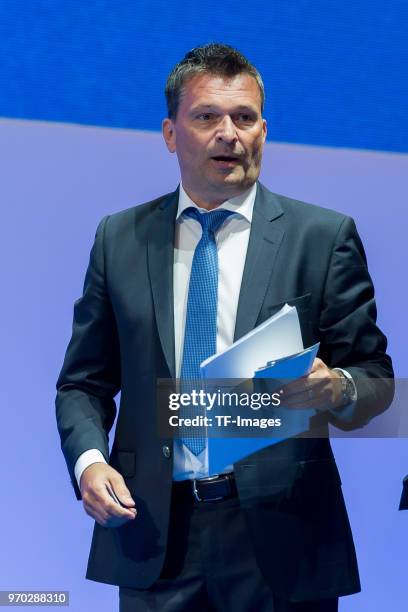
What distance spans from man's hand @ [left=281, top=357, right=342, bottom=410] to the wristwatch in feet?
0.07

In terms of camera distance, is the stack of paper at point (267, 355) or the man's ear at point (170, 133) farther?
the man's ear at point (170, 133)

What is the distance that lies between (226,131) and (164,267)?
0.29 metres

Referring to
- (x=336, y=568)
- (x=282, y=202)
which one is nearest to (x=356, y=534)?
(x=336, y=568)

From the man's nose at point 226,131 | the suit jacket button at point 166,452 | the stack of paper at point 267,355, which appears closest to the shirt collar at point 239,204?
the man's nose at point 226,131

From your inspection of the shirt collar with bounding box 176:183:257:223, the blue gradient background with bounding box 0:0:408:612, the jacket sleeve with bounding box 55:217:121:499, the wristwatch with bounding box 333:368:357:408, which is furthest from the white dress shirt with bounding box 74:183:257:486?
the blue gradient background with bounding box 0:0:408:612

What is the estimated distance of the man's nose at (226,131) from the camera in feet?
6.71

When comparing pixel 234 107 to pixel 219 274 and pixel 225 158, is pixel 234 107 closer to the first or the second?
pixel 225 158


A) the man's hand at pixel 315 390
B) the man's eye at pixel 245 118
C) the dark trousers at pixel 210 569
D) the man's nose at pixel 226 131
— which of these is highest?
the man's eye at pixel 245 118

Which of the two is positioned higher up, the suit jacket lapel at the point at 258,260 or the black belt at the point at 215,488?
the suit jacket lapel at the point at 258,260

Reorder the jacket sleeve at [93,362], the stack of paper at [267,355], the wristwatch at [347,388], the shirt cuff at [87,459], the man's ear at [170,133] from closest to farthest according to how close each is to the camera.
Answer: the stack of paper at [267,355], the wristwatch at [347,388], the shirt cuff at [87,459], the jacket sleeve at [93,362], the man's ear at [170,133]

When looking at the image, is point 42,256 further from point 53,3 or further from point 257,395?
point 257,395

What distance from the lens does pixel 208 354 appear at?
196 centimetres

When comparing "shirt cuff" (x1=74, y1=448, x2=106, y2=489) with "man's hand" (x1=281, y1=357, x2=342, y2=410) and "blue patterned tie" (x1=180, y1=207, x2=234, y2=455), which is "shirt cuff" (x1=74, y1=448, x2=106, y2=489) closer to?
"blue patterned tie" (x1=180, y1=207, x2=234, y2=455)

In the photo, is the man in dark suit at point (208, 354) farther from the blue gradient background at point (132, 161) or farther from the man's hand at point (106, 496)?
the blue gradient background at point (132, 161)
